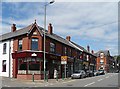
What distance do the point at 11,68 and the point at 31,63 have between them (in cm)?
372

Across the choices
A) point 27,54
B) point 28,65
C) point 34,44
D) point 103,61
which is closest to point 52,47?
point 34,44

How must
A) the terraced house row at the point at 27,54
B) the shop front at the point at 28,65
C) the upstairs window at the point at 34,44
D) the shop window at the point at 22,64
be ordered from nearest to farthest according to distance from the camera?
the shop front at the point at 28,65, the terraced house row at the point at 27,54, the shop window at the point at 22,64, the upstairs window at the point at 34,44

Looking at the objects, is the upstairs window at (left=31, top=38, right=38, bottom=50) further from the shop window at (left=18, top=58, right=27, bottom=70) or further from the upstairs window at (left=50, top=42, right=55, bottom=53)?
the upstairs window at (left=50, top=42, right=55, bottom=53)

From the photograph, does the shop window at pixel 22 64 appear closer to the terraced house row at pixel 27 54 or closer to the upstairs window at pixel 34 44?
the terraced house row at pixel 27 54

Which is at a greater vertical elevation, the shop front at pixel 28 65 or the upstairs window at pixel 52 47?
the upstairs window at pixel 52 47

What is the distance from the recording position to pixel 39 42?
36531mm

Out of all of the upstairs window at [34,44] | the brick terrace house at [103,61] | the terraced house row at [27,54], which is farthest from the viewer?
the brick terrace house at [103,61]

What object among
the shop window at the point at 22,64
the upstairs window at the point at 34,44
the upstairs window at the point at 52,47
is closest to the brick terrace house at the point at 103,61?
the upstairs window at the point at 52,47

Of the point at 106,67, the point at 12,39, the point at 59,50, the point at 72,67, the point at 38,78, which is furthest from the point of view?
the point at 106,67

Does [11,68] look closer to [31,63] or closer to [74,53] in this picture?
[31,63]

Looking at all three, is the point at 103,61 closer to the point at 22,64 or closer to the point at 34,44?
the point at 34,44

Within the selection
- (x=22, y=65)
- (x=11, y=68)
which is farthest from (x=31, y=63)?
(x=11, y=68)

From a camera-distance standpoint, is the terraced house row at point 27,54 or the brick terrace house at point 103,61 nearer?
the terraced house row at point 27,54

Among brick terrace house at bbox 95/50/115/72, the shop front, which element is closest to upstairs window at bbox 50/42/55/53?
the shop front
